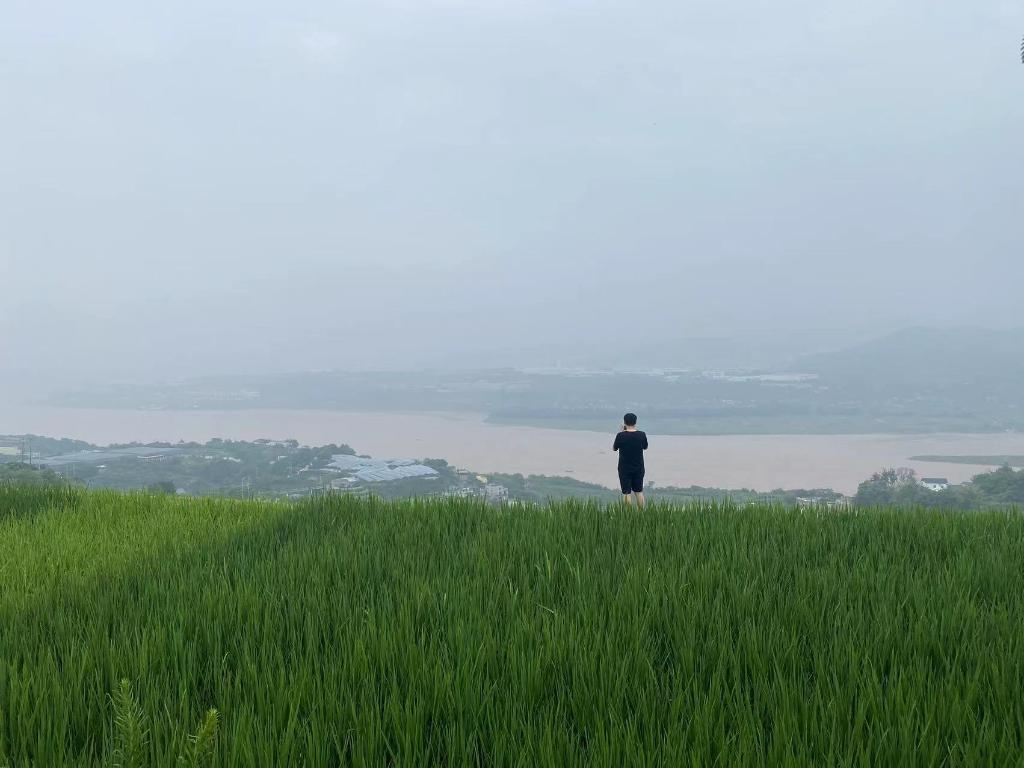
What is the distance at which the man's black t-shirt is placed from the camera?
31.7 ft

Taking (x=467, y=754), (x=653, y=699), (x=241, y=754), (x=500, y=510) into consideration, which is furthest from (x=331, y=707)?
(x=500, y=510)

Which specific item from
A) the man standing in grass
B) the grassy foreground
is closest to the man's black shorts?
the man standing in grass

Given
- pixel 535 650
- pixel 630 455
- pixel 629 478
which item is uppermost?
pixel 630 455

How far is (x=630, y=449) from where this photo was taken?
9719 millimetres

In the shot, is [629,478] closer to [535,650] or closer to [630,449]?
[630,449]

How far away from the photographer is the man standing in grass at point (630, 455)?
966 cm

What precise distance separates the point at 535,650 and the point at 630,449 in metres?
6.54

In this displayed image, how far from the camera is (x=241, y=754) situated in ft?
8.25

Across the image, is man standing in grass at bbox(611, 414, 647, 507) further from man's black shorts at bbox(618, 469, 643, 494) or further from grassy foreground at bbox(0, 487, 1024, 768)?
grassy foreground at bbox(0, 487, 1024, 768)

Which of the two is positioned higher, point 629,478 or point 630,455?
point 630,455

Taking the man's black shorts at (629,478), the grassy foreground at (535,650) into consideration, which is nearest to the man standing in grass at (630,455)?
the man's black shorts at (629,478)

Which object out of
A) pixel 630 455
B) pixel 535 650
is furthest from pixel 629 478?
pixel 535 650

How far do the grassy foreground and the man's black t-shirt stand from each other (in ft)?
10.9

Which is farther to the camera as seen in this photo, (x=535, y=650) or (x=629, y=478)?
(x=629, y=478)
